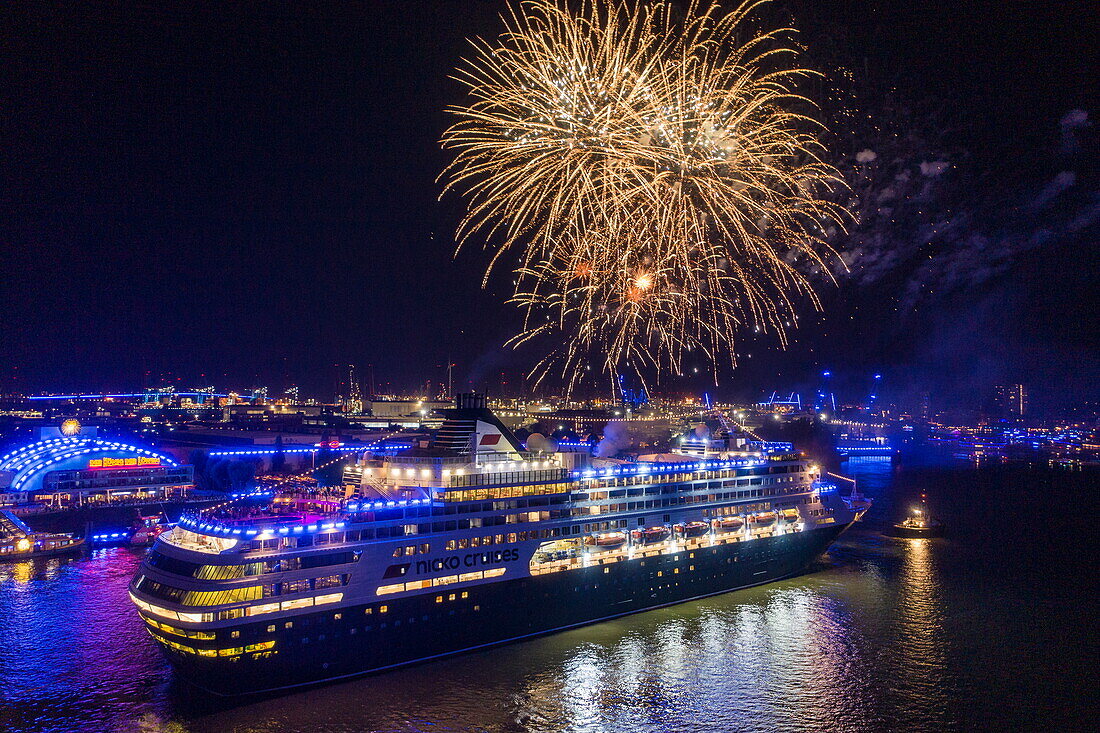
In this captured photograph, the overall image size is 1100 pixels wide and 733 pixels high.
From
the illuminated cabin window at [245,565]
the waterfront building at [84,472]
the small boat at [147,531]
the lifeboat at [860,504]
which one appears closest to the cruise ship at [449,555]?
the illuminated cabin window at [245,565]

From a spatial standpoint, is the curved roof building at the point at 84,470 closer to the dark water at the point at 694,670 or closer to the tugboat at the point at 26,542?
the tugboat at the point at 26,542

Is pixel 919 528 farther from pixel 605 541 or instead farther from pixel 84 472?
pixel 84 472

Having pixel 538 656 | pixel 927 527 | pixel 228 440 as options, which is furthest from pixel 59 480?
pixel 927 527

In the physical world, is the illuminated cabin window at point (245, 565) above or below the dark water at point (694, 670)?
above

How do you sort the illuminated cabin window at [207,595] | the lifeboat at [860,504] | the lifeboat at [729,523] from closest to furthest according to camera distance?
the illuminated cabin window at [207,595] < the lifeboat at [729,523] < the lifeboat at [860,504]

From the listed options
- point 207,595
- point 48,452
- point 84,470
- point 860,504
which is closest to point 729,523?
point 860,504
